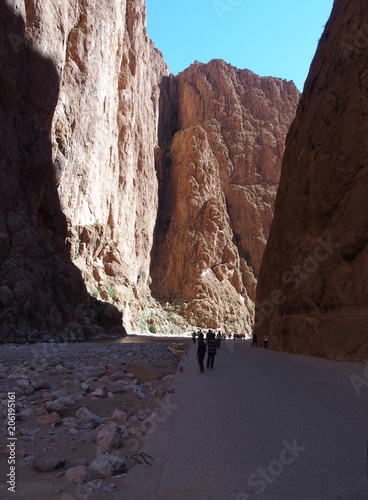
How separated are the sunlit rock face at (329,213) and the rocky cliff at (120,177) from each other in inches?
616

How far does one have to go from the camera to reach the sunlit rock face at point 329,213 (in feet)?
45.9

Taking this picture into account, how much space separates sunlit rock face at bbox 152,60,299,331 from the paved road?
2220 inches

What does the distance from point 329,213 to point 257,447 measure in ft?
46.8

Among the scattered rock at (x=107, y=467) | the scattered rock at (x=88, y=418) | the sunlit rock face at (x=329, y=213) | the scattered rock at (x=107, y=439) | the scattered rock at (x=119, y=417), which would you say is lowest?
the scattered rock at (x=119, y=417)

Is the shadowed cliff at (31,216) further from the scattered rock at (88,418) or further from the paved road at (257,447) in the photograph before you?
the paved road at (257,447)

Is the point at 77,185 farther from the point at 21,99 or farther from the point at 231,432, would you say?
the point at 231,432

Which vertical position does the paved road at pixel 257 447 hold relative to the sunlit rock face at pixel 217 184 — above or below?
below

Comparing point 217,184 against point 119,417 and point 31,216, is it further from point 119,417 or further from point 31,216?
point 119,417

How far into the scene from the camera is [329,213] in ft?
54.6

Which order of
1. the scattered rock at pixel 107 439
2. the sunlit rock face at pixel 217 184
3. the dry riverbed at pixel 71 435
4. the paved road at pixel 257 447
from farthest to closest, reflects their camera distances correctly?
the sunlit rock face at pixel 217 184, the scattered rock at pixel 107 439, the dry riverbed at pixel 71 435, the paved road at pixel 257 447

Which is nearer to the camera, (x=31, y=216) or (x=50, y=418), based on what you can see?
(x=50, y=418)

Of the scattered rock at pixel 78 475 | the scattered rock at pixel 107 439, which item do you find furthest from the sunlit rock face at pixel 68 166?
the scattered rock at pixel 78 475

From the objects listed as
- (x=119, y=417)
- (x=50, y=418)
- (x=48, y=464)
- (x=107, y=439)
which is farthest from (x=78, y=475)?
(x=119, y=417)

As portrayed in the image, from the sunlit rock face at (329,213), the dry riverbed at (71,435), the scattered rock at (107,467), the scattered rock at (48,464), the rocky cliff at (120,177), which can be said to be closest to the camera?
the dry riverbed at (71,435)
